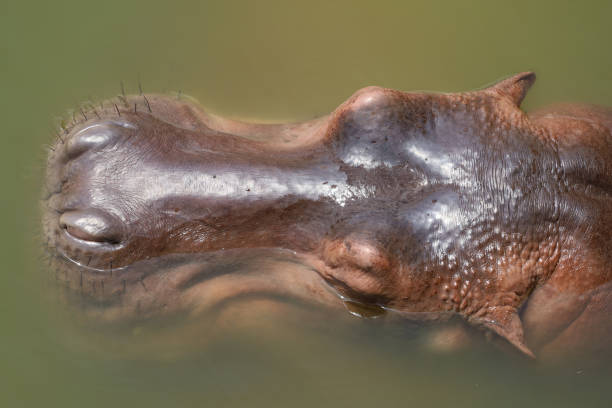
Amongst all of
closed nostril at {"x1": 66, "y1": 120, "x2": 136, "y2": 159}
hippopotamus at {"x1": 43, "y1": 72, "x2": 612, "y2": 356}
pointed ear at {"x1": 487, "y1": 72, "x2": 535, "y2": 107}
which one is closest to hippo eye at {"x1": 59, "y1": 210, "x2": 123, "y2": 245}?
hippopotamus at {"x1": 43, "y1": 72, "x2": 612, "y2": 356}

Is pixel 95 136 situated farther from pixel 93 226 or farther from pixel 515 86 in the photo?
pixel 515 86

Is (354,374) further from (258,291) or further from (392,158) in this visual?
(392,158)

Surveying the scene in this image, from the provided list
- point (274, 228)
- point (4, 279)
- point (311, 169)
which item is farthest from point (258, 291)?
point (4, 279)

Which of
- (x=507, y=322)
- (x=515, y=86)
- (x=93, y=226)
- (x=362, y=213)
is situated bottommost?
(x=507, y=322)

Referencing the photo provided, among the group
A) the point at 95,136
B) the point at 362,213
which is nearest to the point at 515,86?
the point at 362,213

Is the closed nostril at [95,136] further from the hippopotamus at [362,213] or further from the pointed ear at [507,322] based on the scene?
the pointed ear at [507,322]

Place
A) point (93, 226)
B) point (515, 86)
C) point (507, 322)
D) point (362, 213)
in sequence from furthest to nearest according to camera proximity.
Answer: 1. point (515, 86)
2. point (507, 322)
3. point (362, 213)
4. point (93, 226)
